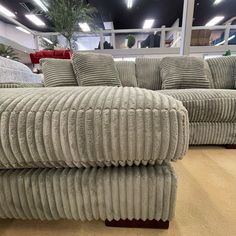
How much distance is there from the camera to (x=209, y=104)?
1198 mm

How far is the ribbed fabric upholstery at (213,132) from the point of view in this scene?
1.29 m

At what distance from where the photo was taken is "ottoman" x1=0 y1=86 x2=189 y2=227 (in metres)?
0.44

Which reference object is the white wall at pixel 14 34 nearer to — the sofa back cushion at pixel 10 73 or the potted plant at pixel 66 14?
the potted plant at pixel 66 14

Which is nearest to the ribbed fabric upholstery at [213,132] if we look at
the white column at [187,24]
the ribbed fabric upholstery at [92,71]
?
the ribbed fabric upholstery at [92,71]

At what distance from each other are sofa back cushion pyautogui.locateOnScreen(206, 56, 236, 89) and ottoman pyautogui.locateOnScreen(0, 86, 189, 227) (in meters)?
1.56

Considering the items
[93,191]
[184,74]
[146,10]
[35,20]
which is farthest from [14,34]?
[93,191]

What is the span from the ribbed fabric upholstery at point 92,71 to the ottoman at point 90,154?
3.28 ft

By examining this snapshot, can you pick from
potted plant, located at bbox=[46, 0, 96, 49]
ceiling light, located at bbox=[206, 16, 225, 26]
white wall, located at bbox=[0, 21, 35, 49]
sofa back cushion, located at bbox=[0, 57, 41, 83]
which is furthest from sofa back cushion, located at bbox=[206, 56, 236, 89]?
ceiling light, located at bbox=[206, 16, 225, 26]

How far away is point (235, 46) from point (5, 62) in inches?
161

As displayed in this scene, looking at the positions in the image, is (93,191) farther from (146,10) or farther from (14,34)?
(14,34)

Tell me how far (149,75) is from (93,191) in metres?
1.50

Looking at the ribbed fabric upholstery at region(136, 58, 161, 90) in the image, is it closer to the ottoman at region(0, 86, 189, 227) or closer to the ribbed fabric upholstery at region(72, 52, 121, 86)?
the ribbed fabric upholstery at region(72, 52, 121, 86)

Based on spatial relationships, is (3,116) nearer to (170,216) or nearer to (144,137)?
(144,137)

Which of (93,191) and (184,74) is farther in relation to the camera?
(184,74)
